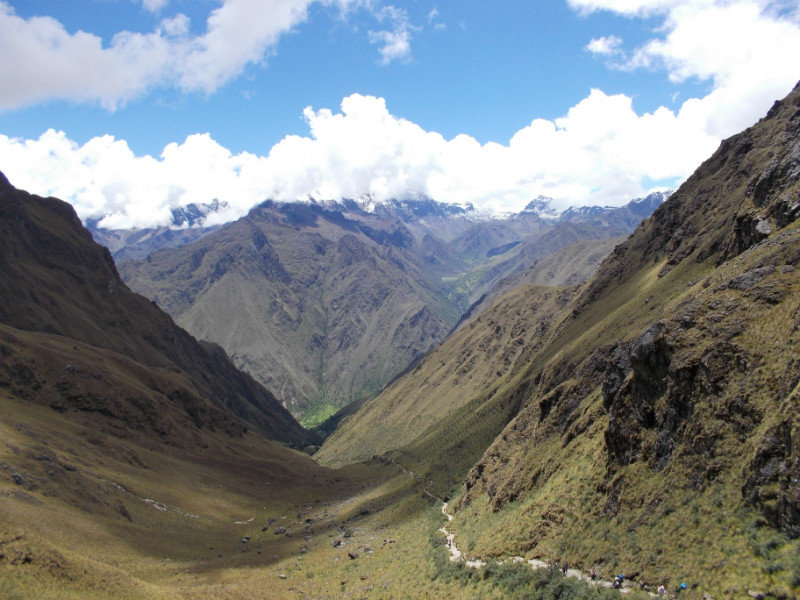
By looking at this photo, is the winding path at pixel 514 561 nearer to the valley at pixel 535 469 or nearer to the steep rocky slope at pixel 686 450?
the valley at pixel 535 469

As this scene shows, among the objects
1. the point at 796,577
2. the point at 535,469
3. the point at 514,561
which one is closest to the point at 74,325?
the point at 535,469

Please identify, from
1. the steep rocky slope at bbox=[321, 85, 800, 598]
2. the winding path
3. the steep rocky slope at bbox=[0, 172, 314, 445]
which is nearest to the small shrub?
the steep rocky slope at bbox=[321, 85, 800, 598]

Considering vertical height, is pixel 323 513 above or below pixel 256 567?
below

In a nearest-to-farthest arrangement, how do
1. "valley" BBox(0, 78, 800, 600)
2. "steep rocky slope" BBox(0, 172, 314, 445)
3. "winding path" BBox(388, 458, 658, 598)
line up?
"valley" BBox(0, 78, 800, 600) → "winding path" BBox(388, 458, 658, 598) → "steep rocky slope" BBox(0, 172, 314, 445)

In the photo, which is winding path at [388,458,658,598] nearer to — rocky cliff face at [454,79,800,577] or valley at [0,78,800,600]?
valley at [0,78,800,600]

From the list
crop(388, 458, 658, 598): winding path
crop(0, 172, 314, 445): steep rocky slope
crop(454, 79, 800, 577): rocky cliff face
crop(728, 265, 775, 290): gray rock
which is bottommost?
crop(388, 458, 658, 598): winding path

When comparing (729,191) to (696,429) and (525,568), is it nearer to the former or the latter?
(696,429)

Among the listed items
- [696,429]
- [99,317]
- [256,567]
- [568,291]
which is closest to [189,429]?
[256,567]

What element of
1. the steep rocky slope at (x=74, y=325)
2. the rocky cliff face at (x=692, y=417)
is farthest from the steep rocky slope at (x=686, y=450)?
the steep rocky slope at (x=74, y=325)

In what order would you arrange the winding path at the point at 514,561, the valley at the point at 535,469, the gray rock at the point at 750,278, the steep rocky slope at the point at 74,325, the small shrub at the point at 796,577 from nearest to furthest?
the small shrub at the point at 796,577, the valley at the point at 535,469, the winding path at the point at 514,561, the gray rock at the point at 750,278, the steep rocky slope at the point at 74,325
